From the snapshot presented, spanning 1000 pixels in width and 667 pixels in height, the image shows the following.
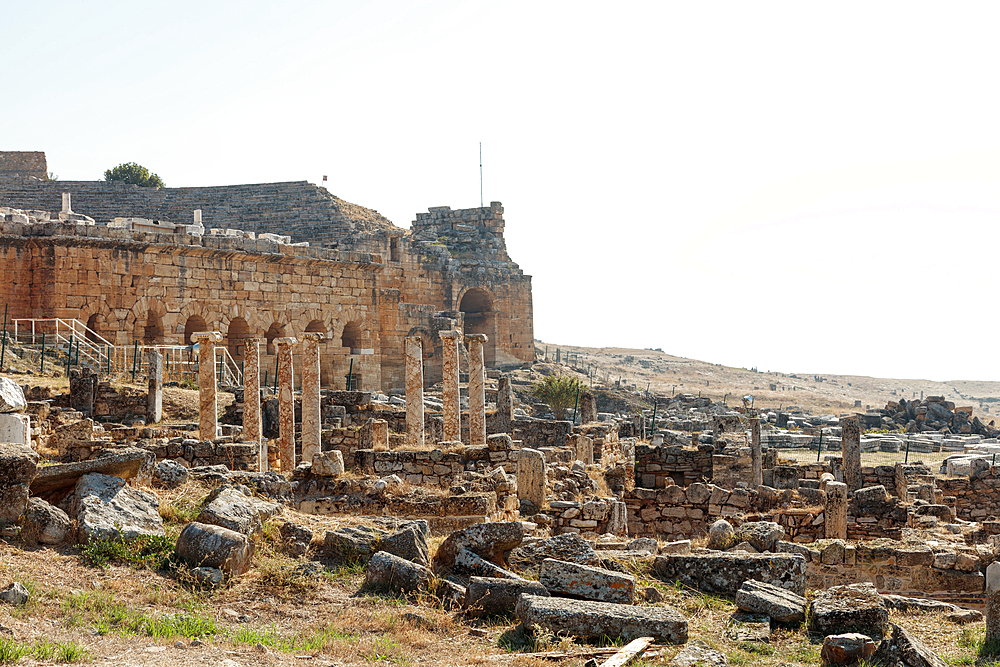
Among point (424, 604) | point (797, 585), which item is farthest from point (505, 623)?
point (797, 585)

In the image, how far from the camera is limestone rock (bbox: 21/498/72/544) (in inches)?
266

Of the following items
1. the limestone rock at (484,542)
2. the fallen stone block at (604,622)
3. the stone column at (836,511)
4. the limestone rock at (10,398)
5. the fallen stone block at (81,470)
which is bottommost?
the stone column at (836,511)

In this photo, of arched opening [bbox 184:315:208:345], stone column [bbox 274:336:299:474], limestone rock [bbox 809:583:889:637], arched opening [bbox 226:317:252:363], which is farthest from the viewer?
arched opening [bbox 226:317:252:363]

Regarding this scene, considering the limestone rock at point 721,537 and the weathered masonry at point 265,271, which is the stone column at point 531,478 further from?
the weathered masonry at point 265,271

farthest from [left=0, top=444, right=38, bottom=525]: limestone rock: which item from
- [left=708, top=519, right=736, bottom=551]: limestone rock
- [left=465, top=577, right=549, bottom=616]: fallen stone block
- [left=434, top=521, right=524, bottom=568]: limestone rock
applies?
[left=708, top=519, right=736, bottom=551]: limestone rock

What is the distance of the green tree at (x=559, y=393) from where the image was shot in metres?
34.5

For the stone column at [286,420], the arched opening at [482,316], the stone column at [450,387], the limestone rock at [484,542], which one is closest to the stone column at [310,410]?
the stone column at [286,420]

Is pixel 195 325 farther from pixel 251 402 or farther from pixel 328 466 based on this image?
pixel 328 466

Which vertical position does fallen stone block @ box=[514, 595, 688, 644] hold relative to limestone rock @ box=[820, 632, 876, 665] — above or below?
above

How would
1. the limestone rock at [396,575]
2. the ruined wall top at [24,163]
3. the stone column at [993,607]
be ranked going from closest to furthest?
the stone column at [993,607], the limestone rock at [396,575], the ruined wall top at [24,163]

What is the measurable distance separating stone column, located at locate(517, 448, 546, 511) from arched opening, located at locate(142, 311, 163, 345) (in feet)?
58.5

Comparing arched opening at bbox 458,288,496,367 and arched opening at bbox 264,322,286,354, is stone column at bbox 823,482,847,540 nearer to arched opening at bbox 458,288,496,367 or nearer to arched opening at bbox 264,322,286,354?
arched opening at bbox 264,322,286,354

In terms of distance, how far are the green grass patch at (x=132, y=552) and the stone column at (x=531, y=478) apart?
23.8 ft

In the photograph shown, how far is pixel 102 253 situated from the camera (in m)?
26.6
